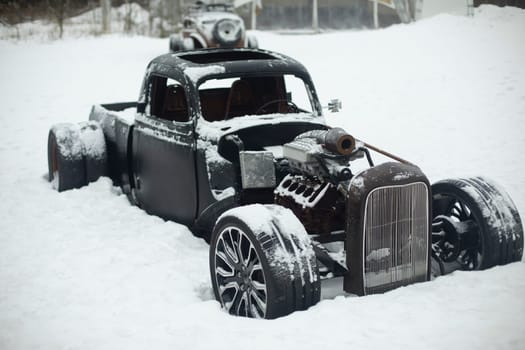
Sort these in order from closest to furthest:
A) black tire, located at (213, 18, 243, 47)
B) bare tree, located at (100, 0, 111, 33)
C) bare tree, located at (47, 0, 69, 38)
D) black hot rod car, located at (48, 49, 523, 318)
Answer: black hot rod car, located at (48, 49, 523, 318) → black tire, located at (213, 18, 243, 47) → bare tree, located at (47, 0, 69, 38) → bare tree, located at (100, 0, 111, 33)

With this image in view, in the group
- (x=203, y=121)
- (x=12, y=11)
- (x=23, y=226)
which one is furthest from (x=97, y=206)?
(x=12, y=11)

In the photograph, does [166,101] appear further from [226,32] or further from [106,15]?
[106,15]

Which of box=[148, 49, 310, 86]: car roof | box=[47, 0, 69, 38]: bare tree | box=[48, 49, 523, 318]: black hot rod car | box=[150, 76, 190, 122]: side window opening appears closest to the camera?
box=[48, 49, 523, 318]: black hot rod car

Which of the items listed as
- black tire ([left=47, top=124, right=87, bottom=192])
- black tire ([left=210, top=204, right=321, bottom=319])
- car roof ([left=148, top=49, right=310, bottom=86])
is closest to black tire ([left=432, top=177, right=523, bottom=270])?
black tire ([left=210, top=204, right=321, bottom=319])

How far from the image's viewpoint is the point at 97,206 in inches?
267

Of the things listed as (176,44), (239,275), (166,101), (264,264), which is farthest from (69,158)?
(176,44)

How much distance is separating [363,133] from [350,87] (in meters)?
2.98

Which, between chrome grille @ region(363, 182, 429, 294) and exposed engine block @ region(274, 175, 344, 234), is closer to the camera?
Answer: chrome grille @ region(363, 182, 429, 294)

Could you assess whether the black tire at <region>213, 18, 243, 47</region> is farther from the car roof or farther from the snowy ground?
the car roof

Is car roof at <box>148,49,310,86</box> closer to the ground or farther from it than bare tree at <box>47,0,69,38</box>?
closer to the ground

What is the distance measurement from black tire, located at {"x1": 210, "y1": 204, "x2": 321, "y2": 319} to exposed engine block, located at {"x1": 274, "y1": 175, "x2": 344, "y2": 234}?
1.37ft

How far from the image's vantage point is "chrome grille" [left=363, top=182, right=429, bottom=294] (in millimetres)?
4176

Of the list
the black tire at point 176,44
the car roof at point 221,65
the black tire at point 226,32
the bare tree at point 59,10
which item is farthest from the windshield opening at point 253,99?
the bare tree at point 59,10

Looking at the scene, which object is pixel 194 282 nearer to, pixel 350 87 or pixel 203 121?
pixel 203 121
